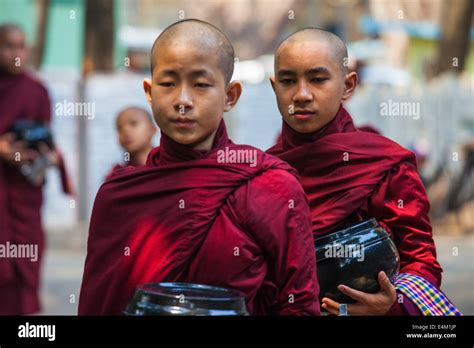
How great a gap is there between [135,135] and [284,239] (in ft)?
9.49

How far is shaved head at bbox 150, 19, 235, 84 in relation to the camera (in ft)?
9.05

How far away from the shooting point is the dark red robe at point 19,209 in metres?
6.34

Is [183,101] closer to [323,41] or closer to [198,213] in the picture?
[198,213]

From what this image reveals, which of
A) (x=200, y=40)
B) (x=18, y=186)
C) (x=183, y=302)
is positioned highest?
Result: (x=18, y=186)

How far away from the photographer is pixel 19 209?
21.2 ft

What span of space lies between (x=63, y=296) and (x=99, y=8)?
4.14 m

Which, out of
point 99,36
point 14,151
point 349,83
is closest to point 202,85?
point 349,83

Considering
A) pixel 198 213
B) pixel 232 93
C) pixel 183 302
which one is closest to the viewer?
pixel 183 302

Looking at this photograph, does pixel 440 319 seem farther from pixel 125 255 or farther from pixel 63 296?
pixel 63 296

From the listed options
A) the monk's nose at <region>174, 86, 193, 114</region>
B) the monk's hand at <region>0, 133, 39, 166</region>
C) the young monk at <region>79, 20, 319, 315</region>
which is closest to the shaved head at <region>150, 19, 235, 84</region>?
the young monk at <region>79, 20, 319, 315</region>

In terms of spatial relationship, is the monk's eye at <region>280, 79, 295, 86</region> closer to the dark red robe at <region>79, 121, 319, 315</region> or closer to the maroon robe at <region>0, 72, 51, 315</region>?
the dark red robe at <region>79, 121, 319, 315</region>

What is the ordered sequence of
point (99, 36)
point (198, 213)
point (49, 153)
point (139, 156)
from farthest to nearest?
point (99, 36), point (49, 153), point (139, 156), point (198, 213)

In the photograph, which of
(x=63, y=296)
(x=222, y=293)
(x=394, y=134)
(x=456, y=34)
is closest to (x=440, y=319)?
(x=222, y=293)

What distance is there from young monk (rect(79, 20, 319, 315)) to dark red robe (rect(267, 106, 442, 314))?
0.44m
